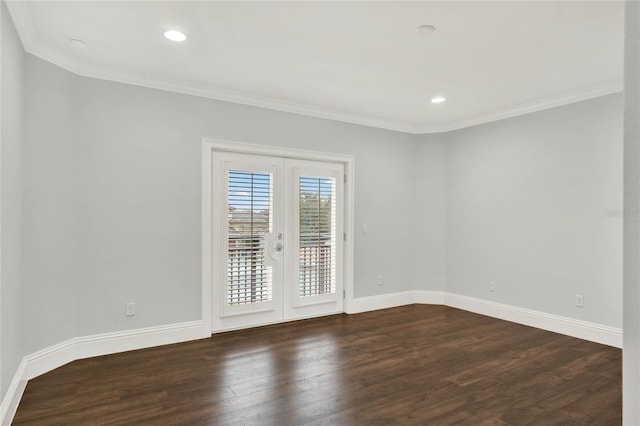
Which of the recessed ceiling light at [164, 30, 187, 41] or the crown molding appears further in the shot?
the crown molding

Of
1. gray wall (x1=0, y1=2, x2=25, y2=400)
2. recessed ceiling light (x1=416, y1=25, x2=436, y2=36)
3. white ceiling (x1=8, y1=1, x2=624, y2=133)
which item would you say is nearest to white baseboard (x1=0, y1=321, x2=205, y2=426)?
gray wall (x1=0, y1=2, x2=25, y2=400)

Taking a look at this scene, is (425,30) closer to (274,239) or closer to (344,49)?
(344,49)

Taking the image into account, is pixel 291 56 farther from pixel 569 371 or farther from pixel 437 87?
pixel 569 371

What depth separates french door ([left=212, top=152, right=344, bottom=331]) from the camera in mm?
4320

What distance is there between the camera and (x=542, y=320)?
181 inches

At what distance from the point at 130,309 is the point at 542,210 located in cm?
479

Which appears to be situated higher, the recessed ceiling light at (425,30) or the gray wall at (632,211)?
the recessed ceiling light at (425,30)

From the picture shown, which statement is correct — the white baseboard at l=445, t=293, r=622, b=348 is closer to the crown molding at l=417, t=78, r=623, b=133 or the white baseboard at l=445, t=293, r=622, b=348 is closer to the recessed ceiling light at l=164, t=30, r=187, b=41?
the crown molding at l=417, t=78, r=623, b=133

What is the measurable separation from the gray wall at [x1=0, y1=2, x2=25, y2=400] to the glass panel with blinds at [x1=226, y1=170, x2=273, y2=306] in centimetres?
191

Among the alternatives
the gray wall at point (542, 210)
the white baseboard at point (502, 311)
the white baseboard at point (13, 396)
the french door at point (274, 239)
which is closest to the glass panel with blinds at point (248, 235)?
the french door at point (274, 239)

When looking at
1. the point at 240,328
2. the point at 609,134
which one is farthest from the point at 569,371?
the point at 240,328

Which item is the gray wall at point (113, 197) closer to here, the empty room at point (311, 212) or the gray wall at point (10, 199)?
Answer: the empty room at point (311, 212)

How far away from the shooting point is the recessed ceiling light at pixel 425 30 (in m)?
2.83

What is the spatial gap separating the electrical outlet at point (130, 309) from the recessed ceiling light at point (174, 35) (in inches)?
98.8
